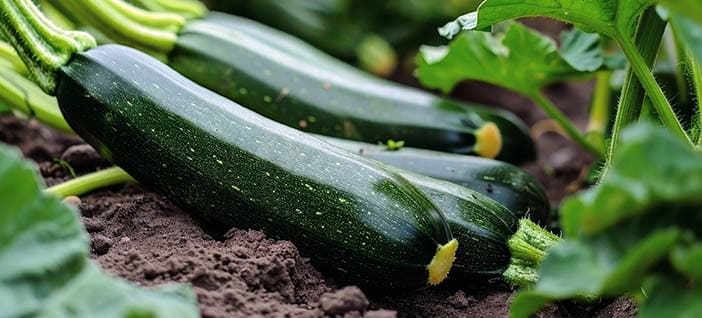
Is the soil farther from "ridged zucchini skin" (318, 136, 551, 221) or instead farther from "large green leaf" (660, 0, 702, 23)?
"large green leaf" (660, 0, 702, 23)

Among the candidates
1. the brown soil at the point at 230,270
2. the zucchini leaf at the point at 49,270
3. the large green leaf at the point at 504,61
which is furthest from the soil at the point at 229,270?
the large green leaf at the point at 504,61

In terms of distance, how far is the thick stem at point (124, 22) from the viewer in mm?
3084

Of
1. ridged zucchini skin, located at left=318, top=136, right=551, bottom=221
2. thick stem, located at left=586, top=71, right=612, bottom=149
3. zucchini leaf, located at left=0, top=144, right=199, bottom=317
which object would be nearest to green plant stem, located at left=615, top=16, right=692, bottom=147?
ridged zucchini skin, located at left=318, top=136, right=551, bottom=221

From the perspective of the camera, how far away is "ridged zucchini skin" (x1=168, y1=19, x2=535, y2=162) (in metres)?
3.20

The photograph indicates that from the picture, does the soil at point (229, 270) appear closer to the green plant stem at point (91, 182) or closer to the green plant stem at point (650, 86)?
the green plant stem at point (91, 182)

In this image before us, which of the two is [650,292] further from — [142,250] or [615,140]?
[142,250]

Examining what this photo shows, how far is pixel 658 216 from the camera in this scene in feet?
5.65

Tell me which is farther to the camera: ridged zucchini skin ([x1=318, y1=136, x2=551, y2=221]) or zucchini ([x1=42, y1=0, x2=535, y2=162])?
zucchini ([x1=42, y1=0, x2=535, y2=162])

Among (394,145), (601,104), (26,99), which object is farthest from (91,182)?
(601,104)

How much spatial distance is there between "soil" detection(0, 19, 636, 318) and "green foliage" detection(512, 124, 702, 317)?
1.77 feet

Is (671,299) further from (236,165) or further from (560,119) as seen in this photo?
(560,119)

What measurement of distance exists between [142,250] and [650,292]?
136 cm

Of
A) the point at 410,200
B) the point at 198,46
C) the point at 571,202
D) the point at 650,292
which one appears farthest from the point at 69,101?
the point at 650,292

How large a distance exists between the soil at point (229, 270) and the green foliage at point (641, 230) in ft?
1.77
